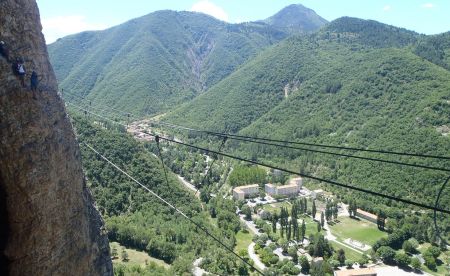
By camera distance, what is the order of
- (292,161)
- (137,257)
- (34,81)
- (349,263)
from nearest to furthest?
(34,81) < (137,257) < (349,263) < (292,161)

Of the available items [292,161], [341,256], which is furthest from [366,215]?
[292,161]

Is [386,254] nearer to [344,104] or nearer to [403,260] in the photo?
[403,260]

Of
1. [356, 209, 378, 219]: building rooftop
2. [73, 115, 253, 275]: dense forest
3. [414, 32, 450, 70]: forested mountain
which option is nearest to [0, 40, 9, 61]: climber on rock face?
[73, 115, 253, 275]: dense forest

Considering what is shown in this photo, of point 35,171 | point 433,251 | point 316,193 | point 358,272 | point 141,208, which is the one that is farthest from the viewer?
point 316,193

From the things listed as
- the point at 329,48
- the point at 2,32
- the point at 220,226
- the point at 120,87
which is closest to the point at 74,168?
the point at 2,32

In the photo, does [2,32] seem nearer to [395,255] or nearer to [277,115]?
[395,255]

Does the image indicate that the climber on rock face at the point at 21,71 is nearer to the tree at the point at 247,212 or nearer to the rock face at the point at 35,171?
the rock face at the point at 35,171

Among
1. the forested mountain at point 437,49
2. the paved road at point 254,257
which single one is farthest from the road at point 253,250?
the forested mountain at point 437,49
